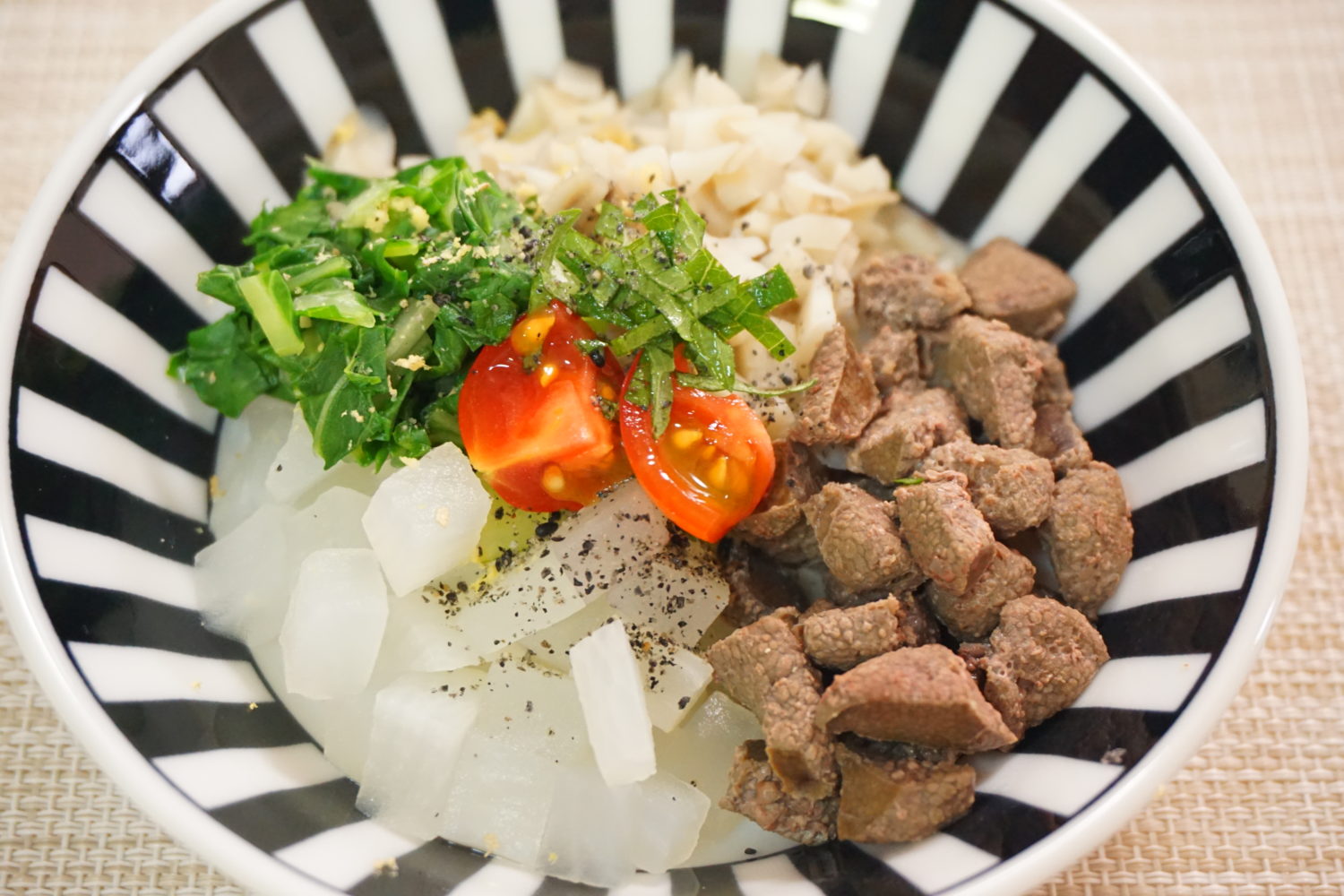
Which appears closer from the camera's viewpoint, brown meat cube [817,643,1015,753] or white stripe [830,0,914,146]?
brown meat cube [817,643,1015,753]

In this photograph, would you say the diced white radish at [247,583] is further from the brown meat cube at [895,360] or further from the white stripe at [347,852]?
the brown meat cube at [895,360]

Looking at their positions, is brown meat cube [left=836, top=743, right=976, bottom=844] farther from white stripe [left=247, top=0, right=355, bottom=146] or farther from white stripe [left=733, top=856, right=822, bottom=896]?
white stripe [left=247, top=0, right=355, bottom=146]

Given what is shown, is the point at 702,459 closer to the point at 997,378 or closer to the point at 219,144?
the point at 997,378

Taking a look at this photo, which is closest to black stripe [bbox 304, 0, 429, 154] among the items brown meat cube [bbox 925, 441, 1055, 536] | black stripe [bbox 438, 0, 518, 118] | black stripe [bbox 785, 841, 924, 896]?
black stripe [bbox 438, 0, 518, 118]

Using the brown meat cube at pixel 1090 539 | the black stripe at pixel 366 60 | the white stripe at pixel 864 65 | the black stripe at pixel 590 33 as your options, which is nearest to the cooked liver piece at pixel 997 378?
the brown meat cube at pixel 1090 539

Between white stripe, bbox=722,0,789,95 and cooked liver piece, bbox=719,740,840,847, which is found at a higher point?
white stripe, bbox=722,0,789,95

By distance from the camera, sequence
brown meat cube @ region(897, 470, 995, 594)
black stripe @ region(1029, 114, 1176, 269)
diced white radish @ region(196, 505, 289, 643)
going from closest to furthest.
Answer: brown meat cube @ region(897, 470, 995, 594) < diced white radish @ region(196, 505, 289, 643) < black stripe @ region(1029, 114, 1176, 269)
